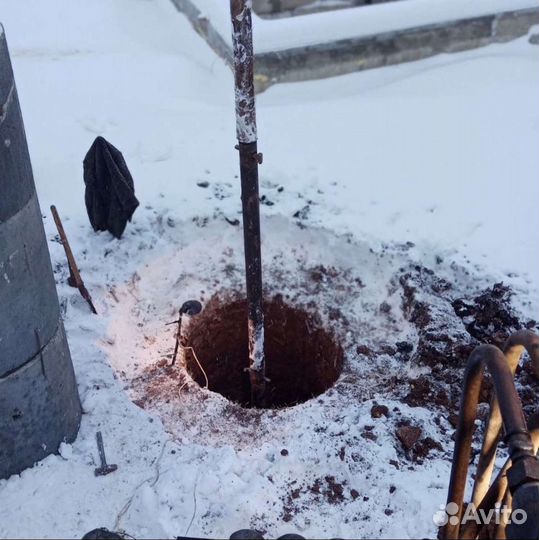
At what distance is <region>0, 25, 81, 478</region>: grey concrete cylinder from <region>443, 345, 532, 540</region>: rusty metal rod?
2057mm

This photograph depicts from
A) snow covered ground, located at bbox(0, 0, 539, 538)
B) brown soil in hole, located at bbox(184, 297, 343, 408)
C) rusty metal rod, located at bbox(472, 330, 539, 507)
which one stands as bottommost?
brown soil in hole, located at bbox(184, 297, 343, 408)

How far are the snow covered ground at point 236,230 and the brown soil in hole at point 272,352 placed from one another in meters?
0.21

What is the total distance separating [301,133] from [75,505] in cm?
429

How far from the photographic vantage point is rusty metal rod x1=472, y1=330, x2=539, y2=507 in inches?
87.1

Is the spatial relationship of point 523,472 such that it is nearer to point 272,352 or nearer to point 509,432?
point 509,432

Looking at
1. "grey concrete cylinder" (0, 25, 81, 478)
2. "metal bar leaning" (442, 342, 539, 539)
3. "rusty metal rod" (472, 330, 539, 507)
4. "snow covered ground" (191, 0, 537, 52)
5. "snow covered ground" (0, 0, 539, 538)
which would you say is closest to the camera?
"metal bar leaning" (442, 342, 539, 539)

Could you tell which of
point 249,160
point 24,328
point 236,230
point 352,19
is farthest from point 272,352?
point 352,19

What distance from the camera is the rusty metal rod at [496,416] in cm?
221

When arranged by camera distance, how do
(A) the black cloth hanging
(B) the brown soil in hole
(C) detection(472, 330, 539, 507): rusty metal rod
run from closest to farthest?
(C) detection(472, 330, 539, 507): rusty metal rod, (A) the black cloth hanging, (B) the brown soil in hole

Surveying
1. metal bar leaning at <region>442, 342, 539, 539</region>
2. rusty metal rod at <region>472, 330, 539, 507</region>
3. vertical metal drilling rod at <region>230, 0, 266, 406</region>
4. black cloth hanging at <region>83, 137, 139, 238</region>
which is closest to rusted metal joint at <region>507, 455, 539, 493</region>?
metal bar leaning at <region>442, 342, 539, 539</region>

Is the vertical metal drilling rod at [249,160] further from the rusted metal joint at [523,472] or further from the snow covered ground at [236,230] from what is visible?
the rusted metal joint at [523,472]

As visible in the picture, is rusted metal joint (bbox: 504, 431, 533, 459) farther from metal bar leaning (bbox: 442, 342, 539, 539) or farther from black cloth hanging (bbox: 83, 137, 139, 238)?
black cloth hanging (bbox: 83, 137, 139, 238)

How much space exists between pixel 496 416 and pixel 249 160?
192 centimetres

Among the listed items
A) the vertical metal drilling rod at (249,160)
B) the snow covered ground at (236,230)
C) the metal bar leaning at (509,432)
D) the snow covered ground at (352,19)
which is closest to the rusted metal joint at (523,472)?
the metal bar leaning at (509,432)
